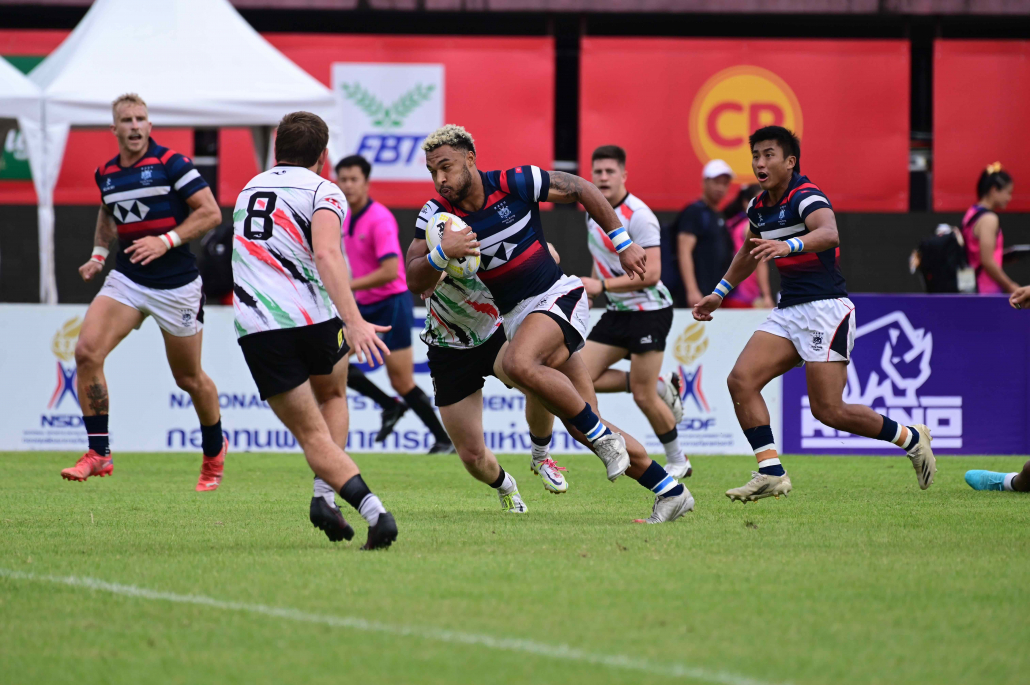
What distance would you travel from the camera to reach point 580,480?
9688 millimetres

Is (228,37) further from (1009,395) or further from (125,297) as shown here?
(1009,395)

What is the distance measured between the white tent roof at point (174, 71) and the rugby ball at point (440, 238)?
716 centimetres

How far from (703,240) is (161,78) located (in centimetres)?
546

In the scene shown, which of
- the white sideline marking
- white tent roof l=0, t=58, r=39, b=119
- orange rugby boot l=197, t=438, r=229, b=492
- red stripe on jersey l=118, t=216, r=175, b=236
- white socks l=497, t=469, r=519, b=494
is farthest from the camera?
white tent roof l=0, t=58, r=39, b=119

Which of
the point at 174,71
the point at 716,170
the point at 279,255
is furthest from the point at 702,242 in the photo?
the point at 279,255

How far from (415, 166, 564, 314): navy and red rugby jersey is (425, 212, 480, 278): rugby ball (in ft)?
0.59

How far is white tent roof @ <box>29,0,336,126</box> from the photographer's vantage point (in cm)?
1291

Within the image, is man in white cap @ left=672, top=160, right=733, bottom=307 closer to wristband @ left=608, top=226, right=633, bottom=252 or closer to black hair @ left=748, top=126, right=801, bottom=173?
black hair @ left=748, top=126, right=801, bottom=173

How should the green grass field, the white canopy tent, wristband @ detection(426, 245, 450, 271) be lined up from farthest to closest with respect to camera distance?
the white canopy tent < wristband @ detection(426, 245, 450, 271) < the green grass field

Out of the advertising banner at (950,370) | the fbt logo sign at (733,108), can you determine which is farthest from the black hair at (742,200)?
the fbt logo sign at (733,108)

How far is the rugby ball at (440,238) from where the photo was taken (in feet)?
20.8

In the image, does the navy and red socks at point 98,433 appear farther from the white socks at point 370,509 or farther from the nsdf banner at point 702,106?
the nsdf banner at point 702,106

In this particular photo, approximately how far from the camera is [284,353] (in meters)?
5.68

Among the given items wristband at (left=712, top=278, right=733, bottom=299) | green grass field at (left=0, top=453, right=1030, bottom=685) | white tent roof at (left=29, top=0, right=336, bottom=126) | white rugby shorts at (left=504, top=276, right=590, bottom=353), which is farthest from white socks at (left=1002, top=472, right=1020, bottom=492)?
white tent roof at (left=29, top=0, right=336, bottom=126)
